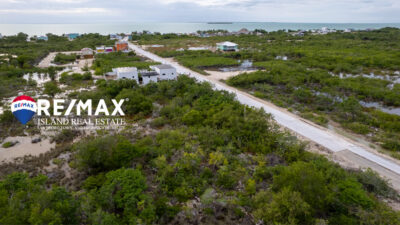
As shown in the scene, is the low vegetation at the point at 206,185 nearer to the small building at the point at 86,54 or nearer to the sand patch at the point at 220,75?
the sand patch at the point at 220,75

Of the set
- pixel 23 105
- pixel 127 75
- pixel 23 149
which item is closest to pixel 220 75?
pixel 127 75

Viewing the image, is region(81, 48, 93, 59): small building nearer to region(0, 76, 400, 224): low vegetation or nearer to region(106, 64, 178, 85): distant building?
region(106, 64, 178, 85): distant building

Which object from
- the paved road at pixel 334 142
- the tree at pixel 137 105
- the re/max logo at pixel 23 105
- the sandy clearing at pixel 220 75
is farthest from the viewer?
the sandy clearing at pixel 220 75

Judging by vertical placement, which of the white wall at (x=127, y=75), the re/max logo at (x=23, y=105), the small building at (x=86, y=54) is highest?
the small building at (x=86, y=54)

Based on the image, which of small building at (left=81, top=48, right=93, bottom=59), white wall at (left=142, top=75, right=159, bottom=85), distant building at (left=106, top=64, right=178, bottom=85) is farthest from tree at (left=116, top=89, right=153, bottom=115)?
small building at (left=81, top=48, right=93, bottom=59)

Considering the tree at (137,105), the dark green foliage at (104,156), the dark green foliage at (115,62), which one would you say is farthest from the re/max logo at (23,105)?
the dark green foliage at (115,62)

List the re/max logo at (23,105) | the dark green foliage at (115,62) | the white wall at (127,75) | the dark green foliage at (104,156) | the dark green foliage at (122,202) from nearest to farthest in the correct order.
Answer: the dark green foliage at (122,202), the dark green foliage at (104,156), the re/max logo at (23,105), the white wall at (127,75), the dark green foliage at (115,62)

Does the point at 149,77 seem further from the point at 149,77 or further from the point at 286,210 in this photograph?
the point at 286,210

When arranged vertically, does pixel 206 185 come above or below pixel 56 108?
below
